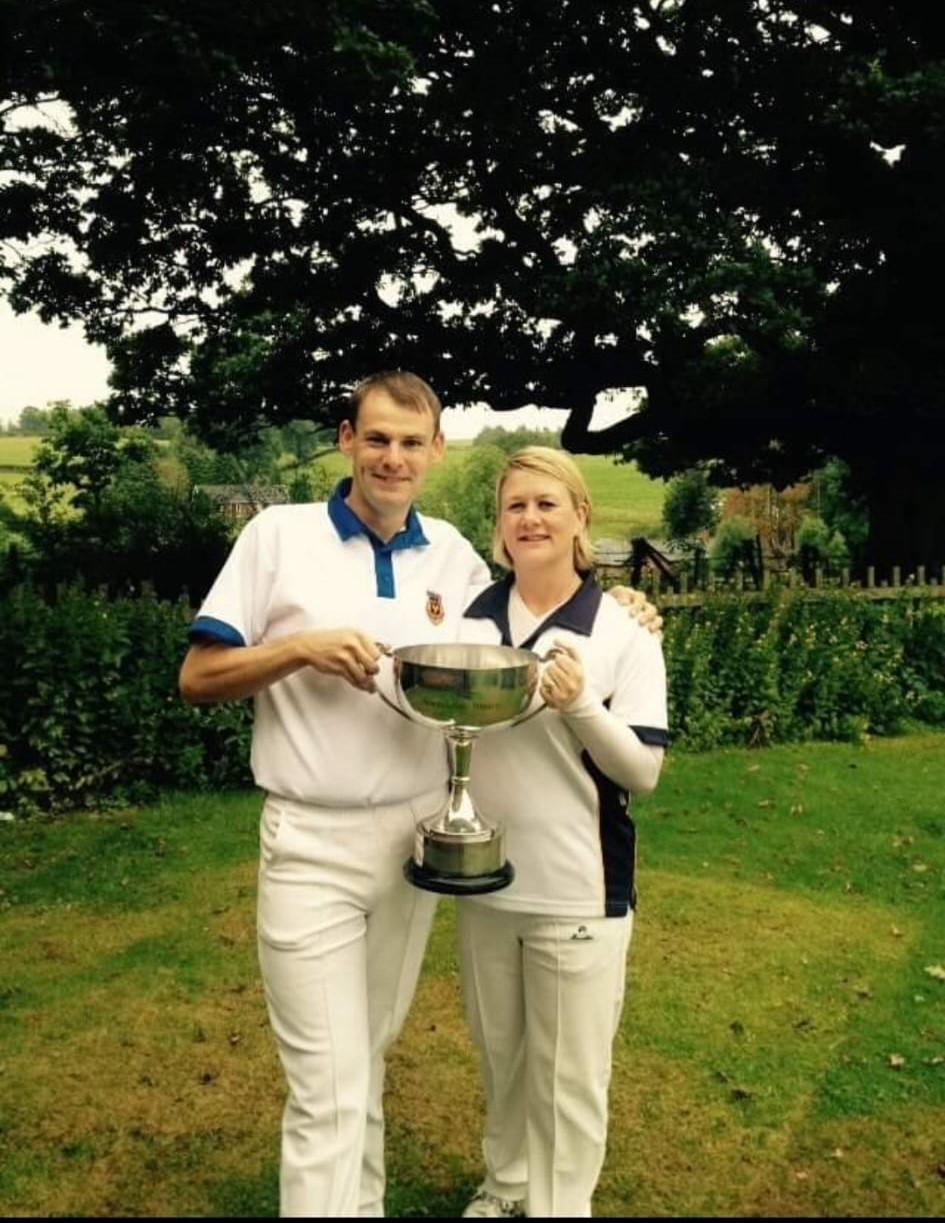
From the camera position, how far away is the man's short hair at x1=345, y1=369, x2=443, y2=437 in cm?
267

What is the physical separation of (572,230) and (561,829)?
539 inches

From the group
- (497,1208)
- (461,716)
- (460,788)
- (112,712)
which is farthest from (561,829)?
(112,712)

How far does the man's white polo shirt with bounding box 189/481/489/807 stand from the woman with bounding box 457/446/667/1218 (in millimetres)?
204

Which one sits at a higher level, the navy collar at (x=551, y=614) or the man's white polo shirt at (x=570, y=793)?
the navy collar at (x=551, y=614)

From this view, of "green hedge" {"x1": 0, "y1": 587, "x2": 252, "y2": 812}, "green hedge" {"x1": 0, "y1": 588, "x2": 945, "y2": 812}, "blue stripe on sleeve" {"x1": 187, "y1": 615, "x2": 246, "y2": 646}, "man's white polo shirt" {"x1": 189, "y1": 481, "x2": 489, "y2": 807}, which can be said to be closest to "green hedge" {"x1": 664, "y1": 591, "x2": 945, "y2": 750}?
"green hedge" {"x1": 0, "y1": 588, "x2": 945, "y2": 812}

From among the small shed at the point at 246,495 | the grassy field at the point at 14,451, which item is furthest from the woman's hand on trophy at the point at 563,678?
the grassy field at the point at 14,451

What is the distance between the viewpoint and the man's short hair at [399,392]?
2.67 meters

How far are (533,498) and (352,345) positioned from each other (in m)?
13.7

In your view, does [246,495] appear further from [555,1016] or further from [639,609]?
[555,1016]

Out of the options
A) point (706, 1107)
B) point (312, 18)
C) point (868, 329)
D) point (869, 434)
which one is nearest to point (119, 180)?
point (312, 18)

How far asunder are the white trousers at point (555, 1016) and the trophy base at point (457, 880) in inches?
8.2

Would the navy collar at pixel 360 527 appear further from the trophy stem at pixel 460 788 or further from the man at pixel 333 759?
the trophy stem at pixel 460 788

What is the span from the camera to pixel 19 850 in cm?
721

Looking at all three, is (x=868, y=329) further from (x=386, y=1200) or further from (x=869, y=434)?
(x=386, y=1200)
